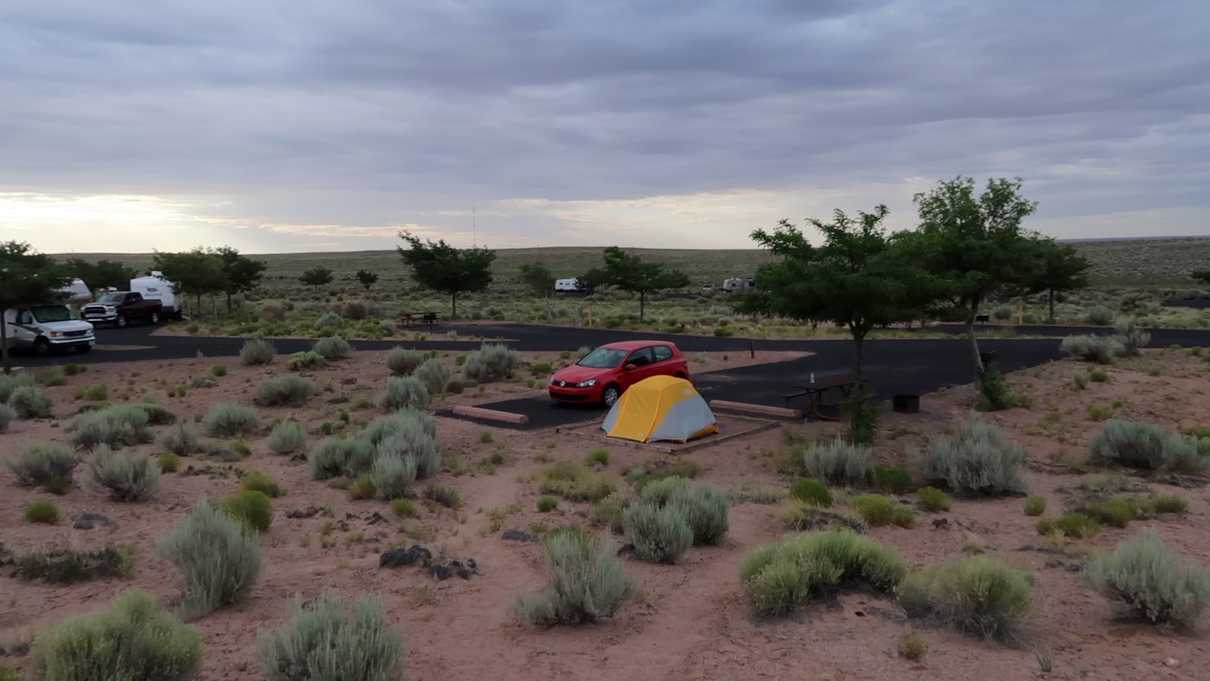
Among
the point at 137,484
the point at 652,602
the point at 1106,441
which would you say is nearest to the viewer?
the point at 652,602

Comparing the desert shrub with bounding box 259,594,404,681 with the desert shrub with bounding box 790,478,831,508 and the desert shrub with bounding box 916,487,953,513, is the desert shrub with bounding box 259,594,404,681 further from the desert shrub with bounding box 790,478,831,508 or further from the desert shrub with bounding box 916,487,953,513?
the desert shrub with bounding box 916,487,953,513

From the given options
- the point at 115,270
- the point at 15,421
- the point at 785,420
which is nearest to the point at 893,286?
the point at 785,420

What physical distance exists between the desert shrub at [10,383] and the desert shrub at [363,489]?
12.8 m

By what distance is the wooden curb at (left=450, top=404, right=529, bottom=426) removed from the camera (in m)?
19.2

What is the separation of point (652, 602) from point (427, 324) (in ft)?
131

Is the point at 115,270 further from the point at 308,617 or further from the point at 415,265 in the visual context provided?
the point at 308,617

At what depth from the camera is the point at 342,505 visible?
12555 millimetres

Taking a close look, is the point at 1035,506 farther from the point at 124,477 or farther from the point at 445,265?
the point at 445,265

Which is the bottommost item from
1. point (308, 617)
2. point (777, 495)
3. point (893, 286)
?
point (777, 495)

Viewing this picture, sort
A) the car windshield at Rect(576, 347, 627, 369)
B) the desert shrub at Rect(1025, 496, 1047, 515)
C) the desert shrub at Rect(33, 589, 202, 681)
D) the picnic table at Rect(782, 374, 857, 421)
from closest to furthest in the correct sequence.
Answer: the desert shrub at Rect(33, 589, 202, 681), the desert shrub at Rect(1025, 496, 1047, 515), the picnic table at Rect(782, 374, 857, 421), the car windshield at Rect(576, 347, 627, 369)

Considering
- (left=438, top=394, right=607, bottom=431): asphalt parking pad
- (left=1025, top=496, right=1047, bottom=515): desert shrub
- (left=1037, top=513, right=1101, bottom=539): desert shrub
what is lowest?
(left=1025, top=496, right=1047, bottom=515): desert shrub

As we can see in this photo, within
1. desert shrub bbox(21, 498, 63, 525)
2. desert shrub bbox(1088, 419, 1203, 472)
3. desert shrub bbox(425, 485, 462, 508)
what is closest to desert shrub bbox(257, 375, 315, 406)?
desert shrub bbox(425, 485, 462, 508)

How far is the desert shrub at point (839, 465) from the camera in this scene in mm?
14391

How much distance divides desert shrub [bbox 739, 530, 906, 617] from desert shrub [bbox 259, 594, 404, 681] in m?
3.33
